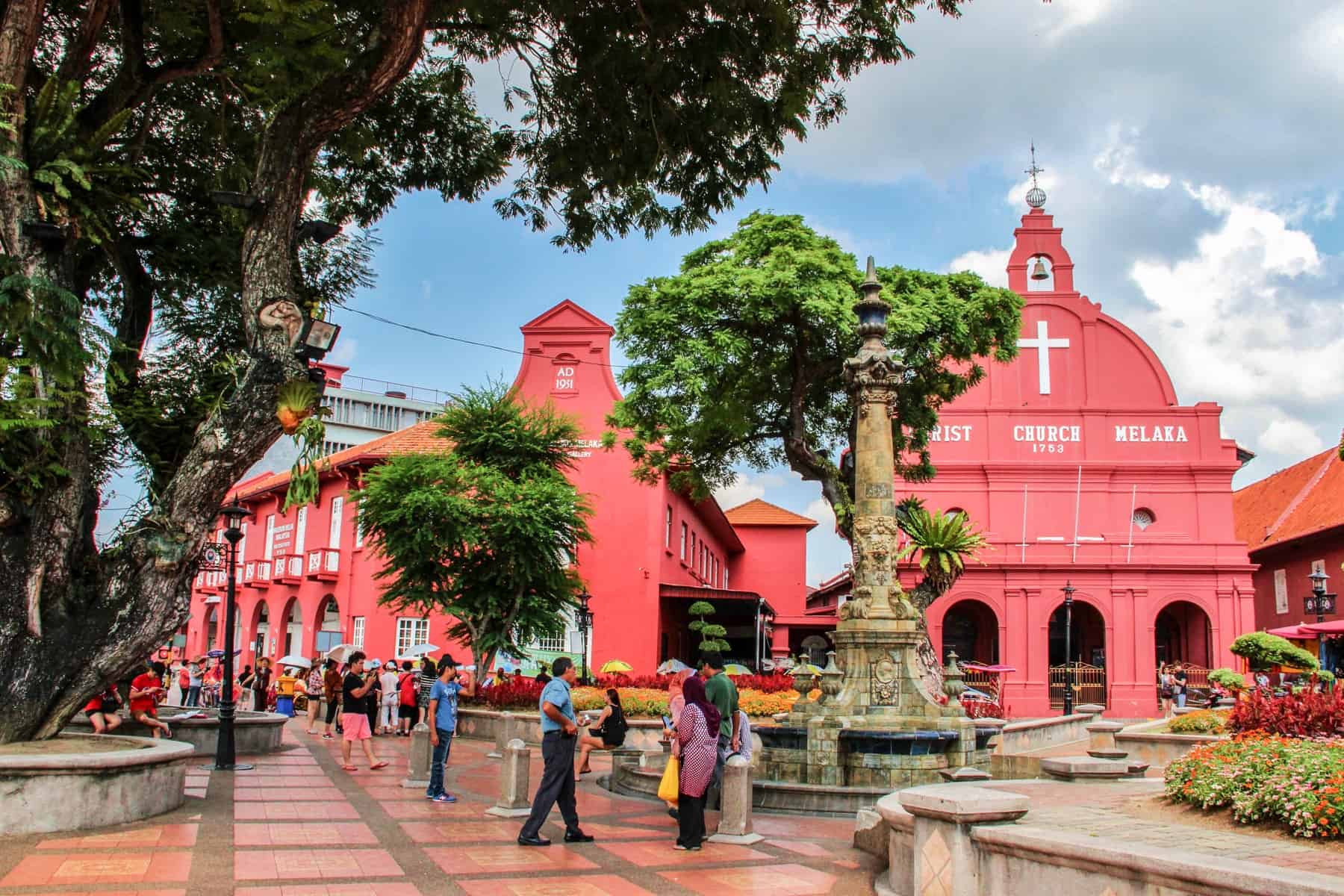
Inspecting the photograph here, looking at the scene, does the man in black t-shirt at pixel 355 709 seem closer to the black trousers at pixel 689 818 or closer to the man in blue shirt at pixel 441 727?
the man in blue shirt at pixel 441 727

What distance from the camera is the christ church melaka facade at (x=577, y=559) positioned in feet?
96.7

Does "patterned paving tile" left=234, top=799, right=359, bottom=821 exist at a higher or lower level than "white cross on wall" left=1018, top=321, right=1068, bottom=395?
lower

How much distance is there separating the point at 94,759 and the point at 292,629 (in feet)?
98.0

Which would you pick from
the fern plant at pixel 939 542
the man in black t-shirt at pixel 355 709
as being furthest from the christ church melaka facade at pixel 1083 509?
the man in black t-shirt at pixel 355 709

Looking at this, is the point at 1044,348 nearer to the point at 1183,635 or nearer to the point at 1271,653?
the point at 1183,635

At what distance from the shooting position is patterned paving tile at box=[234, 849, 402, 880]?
23.4 ft

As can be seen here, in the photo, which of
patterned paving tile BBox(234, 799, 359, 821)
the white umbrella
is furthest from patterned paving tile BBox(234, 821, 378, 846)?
the white umbrella

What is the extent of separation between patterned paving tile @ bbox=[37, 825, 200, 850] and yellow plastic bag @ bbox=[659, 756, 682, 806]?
3.66m

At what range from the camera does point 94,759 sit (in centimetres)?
820

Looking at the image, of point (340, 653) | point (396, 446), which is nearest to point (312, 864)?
point (340, 653)

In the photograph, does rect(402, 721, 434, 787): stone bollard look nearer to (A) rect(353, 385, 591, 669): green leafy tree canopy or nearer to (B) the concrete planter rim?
(B) the concrete planter rim

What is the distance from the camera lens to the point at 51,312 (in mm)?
8594

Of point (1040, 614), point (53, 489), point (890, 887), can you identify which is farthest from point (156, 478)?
point (1040, 614)

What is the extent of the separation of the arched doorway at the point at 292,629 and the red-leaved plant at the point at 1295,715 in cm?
3191
